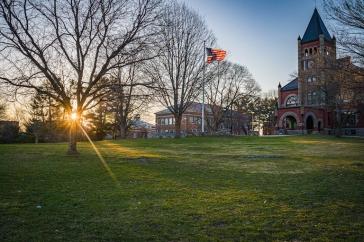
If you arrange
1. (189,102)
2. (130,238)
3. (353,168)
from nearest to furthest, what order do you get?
1. (130,238)
2. (353,168)
3. (189,102)

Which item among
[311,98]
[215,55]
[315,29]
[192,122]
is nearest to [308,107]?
[311,98]

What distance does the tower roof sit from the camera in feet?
211

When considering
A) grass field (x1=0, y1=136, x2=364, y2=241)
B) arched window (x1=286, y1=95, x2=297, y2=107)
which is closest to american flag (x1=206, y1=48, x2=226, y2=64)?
grass field (x1=0, y1=136, x2=364, y2=241)

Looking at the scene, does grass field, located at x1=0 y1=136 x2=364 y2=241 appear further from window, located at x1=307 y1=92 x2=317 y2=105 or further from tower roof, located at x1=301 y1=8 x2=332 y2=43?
tower roof, located at x1=301 y1=8 x2=332 y2=43

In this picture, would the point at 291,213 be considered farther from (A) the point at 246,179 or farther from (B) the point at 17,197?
(B) the point at 17,197

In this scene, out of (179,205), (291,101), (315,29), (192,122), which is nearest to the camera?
(179,205)

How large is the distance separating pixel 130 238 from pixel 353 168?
11526 millimetres

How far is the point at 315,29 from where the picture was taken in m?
65.6

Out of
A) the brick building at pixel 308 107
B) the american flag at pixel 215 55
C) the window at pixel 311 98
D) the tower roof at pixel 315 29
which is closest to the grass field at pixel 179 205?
the american flag at pixel 215 55

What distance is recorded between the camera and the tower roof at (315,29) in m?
64.4

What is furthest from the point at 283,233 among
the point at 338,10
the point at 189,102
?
the point at 189,102

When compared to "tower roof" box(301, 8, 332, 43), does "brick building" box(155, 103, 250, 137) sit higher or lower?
lower

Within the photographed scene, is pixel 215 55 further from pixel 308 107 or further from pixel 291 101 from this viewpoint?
pixel 291 101

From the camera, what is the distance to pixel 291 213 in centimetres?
655
